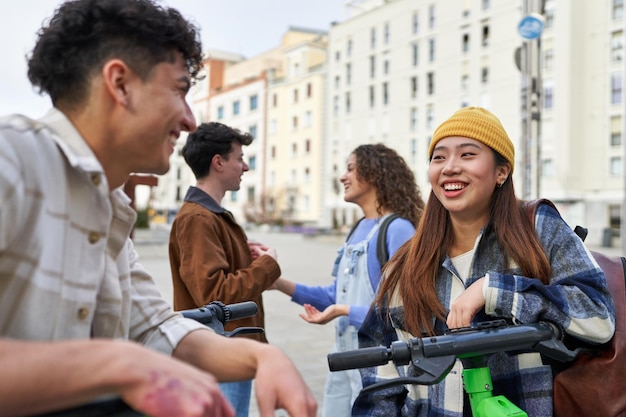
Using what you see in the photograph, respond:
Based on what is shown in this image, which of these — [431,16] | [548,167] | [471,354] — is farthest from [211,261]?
[431,16]

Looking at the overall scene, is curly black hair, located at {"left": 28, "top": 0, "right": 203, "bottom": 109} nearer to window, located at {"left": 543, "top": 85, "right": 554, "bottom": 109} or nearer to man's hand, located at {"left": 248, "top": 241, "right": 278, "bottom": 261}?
man's hand, located at {"left": 248, "top": 241, "right": 278, "bottom": 261}

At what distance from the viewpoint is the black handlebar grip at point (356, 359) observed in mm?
1511

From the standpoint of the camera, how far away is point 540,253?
206 cm

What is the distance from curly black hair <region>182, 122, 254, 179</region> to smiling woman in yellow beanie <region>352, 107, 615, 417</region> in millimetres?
1531

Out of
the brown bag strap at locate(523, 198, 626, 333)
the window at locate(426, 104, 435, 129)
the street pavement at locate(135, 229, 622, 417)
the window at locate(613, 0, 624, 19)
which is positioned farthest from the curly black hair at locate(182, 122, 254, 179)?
the window at locate(426, 104, 435, 129)

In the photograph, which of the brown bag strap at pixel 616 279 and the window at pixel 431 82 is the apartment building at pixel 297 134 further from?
the brown bag strap at pixel 616 279

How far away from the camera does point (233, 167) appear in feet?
12.1

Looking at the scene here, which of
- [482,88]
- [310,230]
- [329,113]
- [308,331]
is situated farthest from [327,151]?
[308,331]

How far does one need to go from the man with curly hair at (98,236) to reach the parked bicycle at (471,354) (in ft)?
1.04

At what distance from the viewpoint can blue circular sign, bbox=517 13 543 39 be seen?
7.62 metres

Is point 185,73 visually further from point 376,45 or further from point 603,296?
point 376,45

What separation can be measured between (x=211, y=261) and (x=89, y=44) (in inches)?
78.1

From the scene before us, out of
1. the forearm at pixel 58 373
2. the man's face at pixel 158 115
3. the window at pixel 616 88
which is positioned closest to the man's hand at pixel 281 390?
the forearm at pixel 58 373

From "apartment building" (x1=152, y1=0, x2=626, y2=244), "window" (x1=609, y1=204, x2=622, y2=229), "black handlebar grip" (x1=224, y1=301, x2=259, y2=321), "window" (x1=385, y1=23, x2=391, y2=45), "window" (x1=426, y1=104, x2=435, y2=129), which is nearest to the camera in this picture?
"black handlebar grip" (x1=224, y1=301, x2=259, y2=321)
